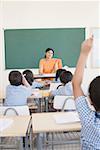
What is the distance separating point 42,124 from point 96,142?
1066mm

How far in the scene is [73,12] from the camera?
845cm

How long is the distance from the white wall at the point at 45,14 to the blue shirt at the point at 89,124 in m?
6.87

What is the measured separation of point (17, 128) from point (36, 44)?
6.00 m

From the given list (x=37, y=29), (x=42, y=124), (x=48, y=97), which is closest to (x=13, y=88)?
(x=48, y=97)

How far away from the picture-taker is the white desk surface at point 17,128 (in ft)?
8.12

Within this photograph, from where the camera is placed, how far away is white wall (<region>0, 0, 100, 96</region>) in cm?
835

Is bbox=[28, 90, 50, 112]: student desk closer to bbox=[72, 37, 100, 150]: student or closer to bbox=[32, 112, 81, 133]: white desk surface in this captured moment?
bbox=[32, 112, 81, 133]: white desk surface

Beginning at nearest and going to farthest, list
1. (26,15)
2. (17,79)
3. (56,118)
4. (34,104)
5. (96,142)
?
(96,142)
(56,118)
(17,79)
(34,104)
(26,15)

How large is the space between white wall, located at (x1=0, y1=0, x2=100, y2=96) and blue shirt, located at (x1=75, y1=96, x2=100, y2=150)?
687 cm

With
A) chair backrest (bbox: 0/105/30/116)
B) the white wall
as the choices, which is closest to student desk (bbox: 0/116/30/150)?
chair backrest (bbox: 0/105/30/116)

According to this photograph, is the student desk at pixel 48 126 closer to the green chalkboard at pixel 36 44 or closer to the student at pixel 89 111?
the student at pixel 89 111

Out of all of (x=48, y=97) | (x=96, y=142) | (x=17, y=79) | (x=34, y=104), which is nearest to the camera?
(x=96, y=142)

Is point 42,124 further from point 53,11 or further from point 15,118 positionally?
point 53,11

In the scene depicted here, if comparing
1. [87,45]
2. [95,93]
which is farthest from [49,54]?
[95,93]
